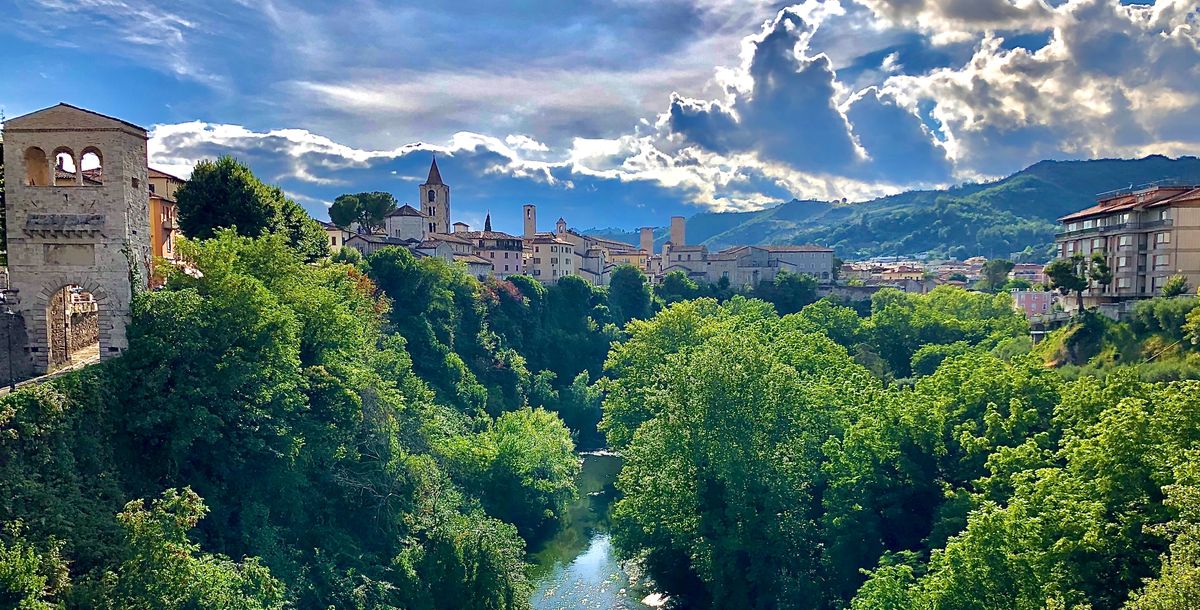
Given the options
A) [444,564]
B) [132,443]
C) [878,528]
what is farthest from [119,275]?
[878,528]

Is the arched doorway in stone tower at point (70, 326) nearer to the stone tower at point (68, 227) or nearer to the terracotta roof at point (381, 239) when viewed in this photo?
the stone tower at point (68, 227)

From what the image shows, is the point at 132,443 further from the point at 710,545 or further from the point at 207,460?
the point at 710,545

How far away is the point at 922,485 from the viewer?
3138 cm

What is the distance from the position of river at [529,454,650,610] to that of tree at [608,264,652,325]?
157 feet

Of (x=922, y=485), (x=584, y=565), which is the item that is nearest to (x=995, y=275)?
(x=584, y=565)

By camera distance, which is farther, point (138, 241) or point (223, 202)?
point (223, 202)

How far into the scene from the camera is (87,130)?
28875 mm

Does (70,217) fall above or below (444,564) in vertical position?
above

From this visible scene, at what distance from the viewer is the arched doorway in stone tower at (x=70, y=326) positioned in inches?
1171

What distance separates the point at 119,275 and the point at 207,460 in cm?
732

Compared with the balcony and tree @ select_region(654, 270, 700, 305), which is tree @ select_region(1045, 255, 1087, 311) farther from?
tree @ select_region(654, 270, 700, 305)

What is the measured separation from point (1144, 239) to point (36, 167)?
5686 centimetres

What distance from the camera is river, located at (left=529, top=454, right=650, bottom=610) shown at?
124 feet

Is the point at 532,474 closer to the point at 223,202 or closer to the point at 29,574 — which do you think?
the point at 223,202
